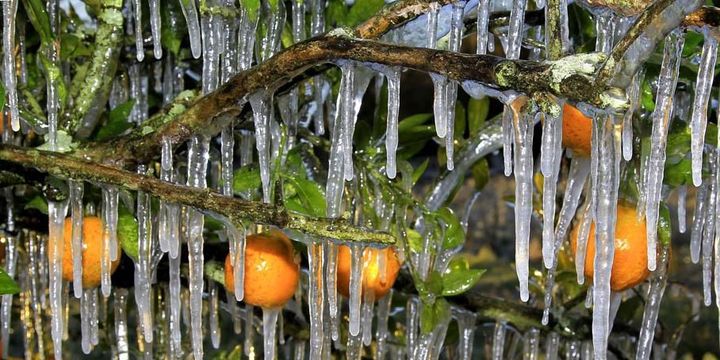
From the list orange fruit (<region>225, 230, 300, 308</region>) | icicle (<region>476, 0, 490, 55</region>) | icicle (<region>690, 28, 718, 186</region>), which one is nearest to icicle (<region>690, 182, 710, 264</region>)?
icicle (<region>690, 28, 718, 186</region>)

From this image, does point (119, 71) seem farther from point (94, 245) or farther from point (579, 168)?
point (579, 168)

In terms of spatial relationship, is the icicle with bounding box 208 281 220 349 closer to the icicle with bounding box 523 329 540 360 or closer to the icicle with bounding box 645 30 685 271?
the icicle with bounding box 523 329 540 360

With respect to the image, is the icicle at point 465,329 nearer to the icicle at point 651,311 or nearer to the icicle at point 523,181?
the icicle at point 651,311

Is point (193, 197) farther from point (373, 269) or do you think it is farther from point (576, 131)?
point (576, 131)

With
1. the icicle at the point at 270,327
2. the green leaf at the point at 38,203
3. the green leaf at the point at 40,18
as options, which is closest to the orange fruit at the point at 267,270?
the icicle at the point at 270,327

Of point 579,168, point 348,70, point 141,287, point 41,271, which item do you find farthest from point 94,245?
point 579,168

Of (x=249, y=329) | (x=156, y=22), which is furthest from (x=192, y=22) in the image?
(x=249, y=329)
